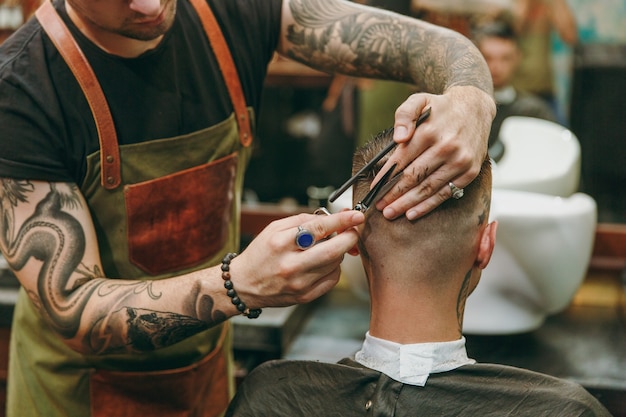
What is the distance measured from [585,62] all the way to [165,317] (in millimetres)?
3183

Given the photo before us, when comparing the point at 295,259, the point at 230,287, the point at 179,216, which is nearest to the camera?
the point at 295,259

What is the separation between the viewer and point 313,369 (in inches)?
61.2

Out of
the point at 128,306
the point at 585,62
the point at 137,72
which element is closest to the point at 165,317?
the point at 128,306

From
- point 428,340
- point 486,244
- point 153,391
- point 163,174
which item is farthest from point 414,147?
point 153,391

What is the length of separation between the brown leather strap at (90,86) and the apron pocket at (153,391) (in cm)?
51

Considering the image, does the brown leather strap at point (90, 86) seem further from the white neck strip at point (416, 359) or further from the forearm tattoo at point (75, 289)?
Result: the white neck strip at point (416, 359)

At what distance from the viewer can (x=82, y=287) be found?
5.03 feet

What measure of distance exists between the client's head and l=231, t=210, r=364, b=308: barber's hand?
144 mm

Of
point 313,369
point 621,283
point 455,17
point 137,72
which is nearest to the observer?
point 313,369

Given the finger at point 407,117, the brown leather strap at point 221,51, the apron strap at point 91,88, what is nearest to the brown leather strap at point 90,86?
the apron strap at point 91,88

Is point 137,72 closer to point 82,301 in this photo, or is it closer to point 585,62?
point 82,301

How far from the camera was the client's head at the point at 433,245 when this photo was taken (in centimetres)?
143

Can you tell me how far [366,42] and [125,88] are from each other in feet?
2.04

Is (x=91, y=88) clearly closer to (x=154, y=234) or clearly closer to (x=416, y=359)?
(x=154, y=234)
